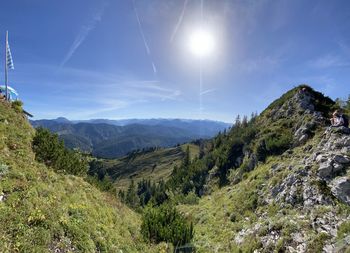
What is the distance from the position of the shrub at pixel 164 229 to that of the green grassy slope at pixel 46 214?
3.38ft

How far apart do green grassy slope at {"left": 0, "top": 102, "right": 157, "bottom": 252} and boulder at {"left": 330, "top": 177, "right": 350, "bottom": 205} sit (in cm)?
1461

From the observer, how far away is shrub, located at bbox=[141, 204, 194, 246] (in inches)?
802

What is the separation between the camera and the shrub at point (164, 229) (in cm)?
2036

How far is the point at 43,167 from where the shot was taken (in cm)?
1986

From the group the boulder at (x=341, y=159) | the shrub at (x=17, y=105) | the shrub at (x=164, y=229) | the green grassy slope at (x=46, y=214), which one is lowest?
the shrub at (x=164, y=229)

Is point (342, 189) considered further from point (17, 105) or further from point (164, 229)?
point (17, 105)

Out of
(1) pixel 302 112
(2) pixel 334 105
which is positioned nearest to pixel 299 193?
(1) pixel 302 112

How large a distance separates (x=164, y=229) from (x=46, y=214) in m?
10.1

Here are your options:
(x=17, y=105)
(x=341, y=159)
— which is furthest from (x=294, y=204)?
(x=17, y=105)

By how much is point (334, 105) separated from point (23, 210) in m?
45.9

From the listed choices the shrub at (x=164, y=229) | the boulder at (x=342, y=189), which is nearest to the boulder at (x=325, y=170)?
the boulder at (x=342, y=189)

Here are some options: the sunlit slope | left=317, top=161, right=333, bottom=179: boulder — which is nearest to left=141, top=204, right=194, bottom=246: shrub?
the sunlit slope

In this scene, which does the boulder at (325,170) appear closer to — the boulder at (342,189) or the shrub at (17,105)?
the boulder at (342,189)

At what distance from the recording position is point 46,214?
42.9ft
